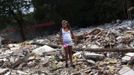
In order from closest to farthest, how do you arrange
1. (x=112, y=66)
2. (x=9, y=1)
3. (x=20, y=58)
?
(x=112, y=66) → (x=20, y=58) → (x=9, y=1)

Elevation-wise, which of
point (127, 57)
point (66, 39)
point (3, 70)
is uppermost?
point (66, 39)

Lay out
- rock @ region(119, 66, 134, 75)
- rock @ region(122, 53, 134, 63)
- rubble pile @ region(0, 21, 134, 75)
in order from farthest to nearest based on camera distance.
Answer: rock @ region(122, 53, 134, 63) < rubble pile @ region(0, 21, 134, 75) < rock @ region(119, 66, 134, 75)

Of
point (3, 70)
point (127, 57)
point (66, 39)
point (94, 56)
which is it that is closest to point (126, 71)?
point (127, 57)

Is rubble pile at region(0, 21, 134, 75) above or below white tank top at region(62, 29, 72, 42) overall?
below

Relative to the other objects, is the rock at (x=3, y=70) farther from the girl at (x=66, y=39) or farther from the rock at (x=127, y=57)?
the rock at (x=127, y=57)

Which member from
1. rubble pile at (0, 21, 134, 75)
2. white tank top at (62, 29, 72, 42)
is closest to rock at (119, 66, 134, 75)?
rubble pile at (0, 21, 134, 75)

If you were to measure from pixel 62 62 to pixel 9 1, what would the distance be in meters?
29.3

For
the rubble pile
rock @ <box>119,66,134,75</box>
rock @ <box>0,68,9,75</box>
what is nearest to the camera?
rock @ <box>119,66,134,75</box>

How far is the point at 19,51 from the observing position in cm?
1374

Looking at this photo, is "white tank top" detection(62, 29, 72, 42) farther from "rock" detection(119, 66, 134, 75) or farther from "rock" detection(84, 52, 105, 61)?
"rock" detection(119, 66, 134, 75)

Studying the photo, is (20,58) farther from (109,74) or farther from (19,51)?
(109,74)

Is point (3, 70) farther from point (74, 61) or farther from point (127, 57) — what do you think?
point (127, 57)

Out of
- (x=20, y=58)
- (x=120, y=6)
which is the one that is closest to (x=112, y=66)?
(x=20, y=58)

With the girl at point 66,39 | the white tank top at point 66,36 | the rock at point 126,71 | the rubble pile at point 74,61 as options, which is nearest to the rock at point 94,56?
the rubble pile at point 74,61
